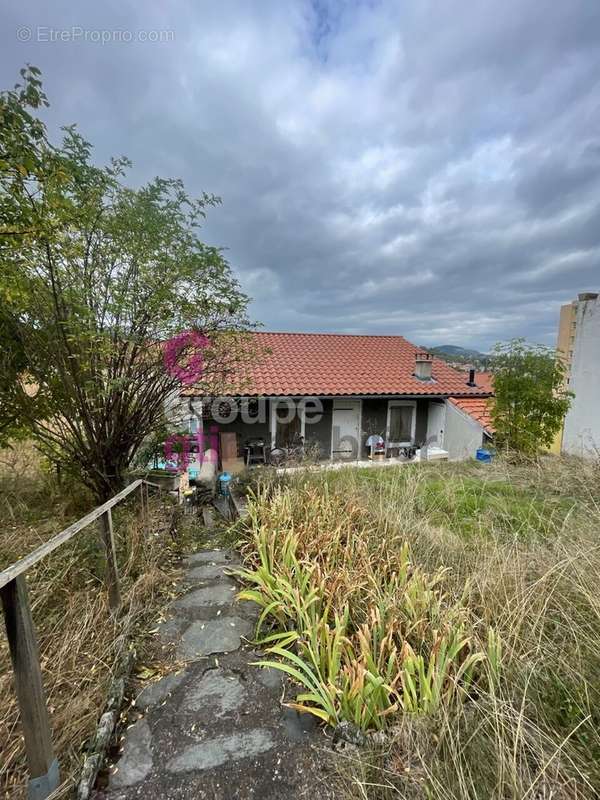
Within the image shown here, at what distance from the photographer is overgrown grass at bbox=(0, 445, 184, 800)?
1.61 meters

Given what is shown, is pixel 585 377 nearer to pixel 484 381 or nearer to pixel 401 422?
pixel 484 381

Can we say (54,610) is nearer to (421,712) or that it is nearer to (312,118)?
(421,712)

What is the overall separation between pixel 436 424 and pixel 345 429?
10.8 feet

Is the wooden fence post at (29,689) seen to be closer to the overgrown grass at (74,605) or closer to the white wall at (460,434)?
the overgrown grass at (74,605)

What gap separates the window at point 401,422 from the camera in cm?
1115

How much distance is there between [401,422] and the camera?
1131 cm

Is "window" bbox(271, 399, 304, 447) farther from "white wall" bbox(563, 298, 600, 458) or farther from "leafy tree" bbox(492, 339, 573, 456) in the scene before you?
"white wall" bbox(563, 298, 600, 458)

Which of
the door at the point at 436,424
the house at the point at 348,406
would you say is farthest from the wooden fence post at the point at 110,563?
the door at the point at 436,424

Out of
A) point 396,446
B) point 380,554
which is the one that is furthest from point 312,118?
point 396,446

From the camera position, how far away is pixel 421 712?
5.24 feet

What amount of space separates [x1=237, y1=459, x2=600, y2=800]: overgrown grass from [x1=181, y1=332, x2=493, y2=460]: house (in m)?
6.10

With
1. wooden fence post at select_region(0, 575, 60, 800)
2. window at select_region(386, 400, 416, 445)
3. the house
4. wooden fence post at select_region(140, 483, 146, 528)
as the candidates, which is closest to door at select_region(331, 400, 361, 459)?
the house

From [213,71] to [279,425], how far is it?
764cm

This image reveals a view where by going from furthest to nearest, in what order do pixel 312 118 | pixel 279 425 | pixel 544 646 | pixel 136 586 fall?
pixel 279 425 < pixel 312 118 < pixel 136 586 < pixel 544 646
